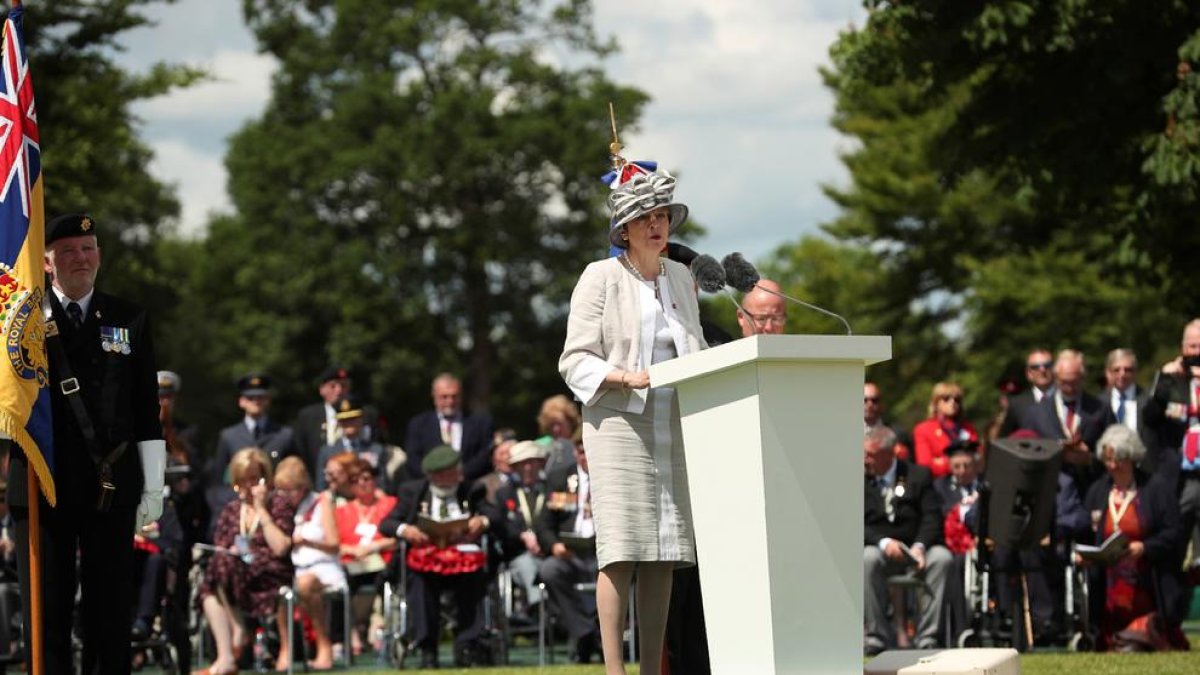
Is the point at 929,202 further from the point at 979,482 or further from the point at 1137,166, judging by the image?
the point at 979,482

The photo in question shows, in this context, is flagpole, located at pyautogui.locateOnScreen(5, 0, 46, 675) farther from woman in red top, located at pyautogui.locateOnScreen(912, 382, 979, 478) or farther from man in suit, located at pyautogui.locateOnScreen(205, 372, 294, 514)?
woman in red top, located at pyautogui.locateOnScreen(912, 382, 979, 478)

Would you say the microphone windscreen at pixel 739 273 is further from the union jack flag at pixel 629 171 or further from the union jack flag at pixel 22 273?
the union jack flag at pixel 22 273

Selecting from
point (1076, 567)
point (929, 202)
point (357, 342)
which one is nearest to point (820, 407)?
point (1076, 567)

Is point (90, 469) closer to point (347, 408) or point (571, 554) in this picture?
point (571, 554)

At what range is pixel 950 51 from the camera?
1609 centimetres

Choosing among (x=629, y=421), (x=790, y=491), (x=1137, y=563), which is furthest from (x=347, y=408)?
(x=790, y=491)

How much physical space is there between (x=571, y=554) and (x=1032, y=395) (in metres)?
3.62

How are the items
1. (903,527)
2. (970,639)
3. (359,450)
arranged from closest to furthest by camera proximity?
(970,639) → (903,527) → (359,450)

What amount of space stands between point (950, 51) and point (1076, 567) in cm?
456

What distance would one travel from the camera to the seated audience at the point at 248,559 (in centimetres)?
1375

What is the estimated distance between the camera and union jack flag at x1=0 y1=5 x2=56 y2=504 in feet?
24.6

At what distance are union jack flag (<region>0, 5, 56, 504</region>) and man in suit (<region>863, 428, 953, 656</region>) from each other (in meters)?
7.07

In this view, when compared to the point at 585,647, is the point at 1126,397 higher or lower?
higher

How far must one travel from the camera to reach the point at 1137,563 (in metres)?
13.3
